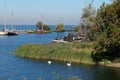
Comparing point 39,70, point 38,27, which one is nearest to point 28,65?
point 39,70

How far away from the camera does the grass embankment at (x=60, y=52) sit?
60237mm

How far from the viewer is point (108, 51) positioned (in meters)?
58.0

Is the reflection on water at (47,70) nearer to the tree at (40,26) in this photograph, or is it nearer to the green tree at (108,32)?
the green tree at (108,32)

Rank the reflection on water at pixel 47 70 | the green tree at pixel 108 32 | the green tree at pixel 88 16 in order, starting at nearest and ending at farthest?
the reflection on water at pixel 47 70 → the green tree at pixel 108 32 → the green tree at pixel 88 16

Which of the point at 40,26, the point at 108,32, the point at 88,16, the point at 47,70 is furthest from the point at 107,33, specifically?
the point at 40,26

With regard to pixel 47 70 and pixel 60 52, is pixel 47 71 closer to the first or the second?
pixel 47 70

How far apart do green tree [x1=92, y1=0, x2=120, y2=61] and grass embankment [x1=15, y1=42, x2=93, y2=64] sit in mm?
1905

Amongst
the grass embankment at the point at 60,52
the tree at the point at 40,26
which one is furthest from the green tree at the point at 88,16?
the tree at the point at 40,26

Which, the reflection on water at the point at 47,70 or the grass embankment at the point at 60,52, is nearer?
the reflection on water at the point at 47,70

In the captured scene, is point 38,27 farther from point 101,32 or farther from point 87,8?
point 101,32

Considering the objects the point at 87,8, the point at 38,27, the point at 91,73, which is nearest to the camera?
the point at 91,73

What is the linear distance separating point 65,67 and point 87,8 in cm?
2440

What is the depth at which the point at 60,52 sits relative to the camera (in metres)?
63.3

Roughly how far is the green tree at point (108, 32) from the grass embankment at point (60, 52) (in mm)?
1905
